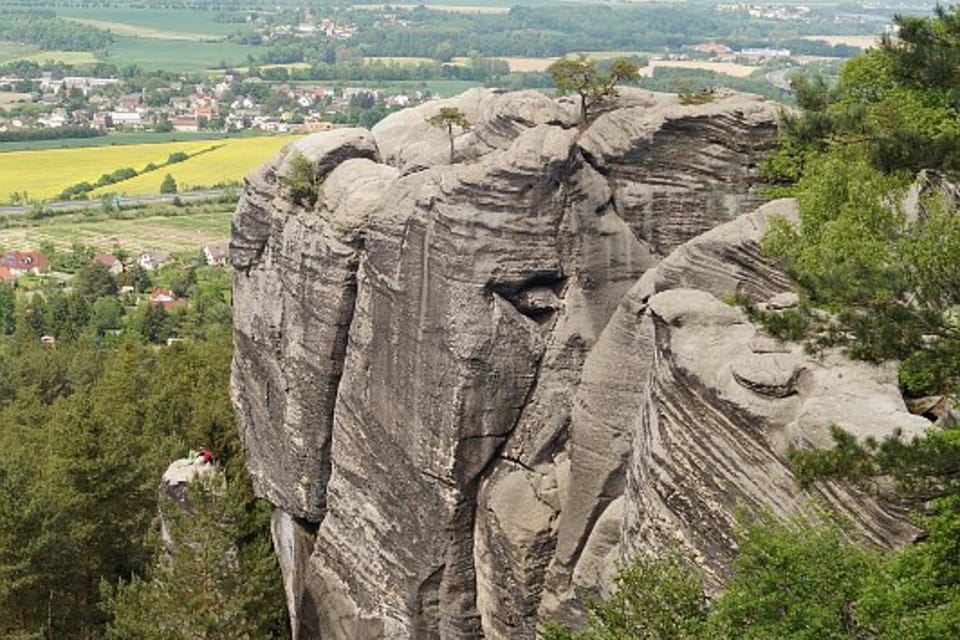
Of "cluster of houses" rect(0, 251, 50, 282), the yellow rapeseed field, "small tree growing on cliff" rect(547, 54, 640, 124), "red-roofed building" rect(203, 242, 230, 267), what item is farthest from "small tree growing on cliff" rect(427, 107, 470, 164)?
the yellow rapeseed field

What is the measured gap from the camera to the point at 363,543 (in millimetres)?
28719

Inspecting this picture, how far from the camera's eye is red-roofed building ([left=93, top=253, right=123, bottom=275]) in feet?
366

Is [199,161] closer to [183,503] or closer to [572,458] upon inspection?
[183,503]

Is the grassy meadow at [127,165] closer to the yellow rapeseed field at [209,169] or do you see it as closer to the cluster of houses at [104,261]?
the yellow rapeseed field at [209,169]

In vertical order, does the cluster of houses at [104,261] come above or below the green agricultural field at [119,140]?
below

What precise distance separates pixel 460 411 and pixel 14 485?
11927 millimetres

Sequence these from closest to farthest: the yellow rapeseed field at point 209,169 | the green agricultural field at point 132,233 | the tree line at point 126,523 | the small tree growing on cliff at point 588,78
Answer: the small tree growing on cliff at point 588,78 → the tree line at point 126,523 → the green agricultural field at point 132,233 → the yellow rapeseed field at point 209,169

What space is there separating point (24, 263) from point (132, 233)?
61.1 feet

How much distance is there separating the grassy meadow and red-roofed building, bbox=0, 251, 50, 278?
30574 mm

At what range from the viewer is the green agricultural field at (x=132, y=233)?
12638cm

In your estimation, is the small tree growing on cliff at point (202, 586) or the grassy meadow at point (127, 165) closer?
the small tree growing on cliff at point (202, 586)

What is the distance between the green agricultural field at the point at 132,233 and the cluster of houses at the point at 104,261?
5191 millimetres

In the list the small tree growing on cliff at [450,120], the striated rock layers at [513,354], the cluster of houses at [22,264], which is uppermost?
the small tree growing on cliff at [450,120]

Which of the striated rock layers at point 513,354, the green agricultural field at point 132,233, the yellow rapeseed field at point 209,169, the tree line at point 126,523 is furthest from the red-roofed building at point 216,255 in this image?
the striated rock layers at point 513,354
